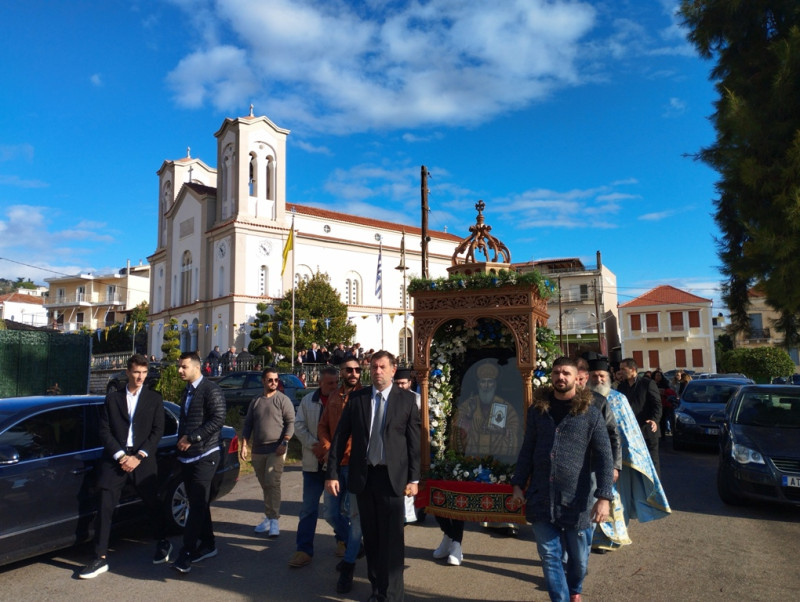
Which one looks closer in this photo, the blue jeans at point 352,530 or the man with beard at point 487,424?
the blue jeans at point 352,530

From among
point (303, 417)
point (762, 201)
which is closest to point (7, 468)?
point (303, 417)

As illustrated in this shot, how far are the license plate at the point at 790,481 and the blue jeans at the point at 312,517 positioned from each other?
518cm

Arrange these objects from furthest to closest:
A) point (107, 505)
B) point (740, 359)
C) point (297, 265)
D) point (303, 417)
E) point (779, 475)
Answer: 1. point (297, 265)
2. point (740, 359)
3. point (779, 475)
4. point (303, 417)
5. point (107, 505)

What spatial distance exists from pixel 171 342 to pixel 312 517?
4161 centimetres

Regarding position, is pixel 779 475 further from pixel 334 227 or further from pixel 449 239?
pixel 449 239

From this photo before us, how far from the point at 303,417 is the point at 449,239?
→ 179 feet

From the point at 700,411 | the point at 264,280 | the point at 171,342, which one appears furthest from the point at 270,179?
the point at 700,411

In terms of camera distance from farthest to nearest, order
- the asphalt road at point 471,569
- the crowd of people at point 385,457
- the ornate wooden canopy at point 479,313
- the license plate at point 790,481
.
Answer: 1. the license plate at point 790,481
2. the ornate wooden canopy at point 479,313
3. the asphalt road at point 471,569
4. the crowd of people at point 385,457

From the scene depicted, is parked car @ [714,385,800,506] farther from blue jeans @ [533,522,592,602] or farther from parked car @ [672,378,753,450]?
blue jeans @ [533,522,592,602]

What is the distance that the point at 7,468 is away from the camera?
5.00m

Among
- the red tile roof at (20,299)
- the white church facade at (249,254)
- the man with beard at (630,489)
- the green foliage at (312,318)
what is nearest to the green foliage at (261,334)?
the green foliage at (312,318)

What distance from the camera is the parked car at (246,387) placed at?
16766 mm

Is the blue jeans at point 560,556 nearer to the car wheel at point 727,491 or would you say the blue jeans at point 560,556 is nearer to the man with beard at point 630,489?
the man with beard at point 630,489

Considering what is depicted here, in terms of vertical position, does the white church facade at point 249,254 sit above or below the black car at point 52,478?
above
